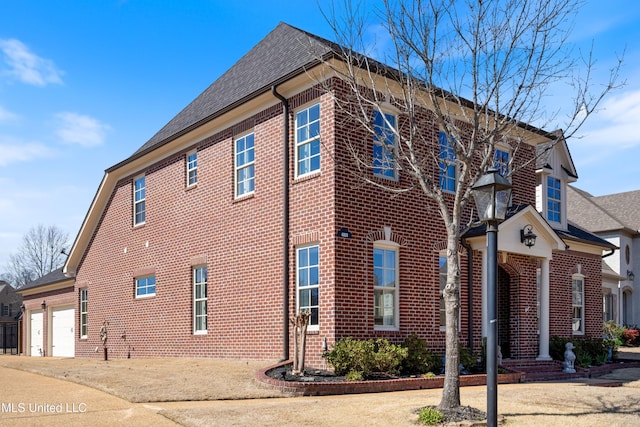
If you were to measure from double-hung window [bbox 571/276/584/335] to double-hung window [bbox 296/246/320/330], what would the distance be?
10572 millimetres

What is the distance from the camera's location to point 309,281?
14812 millimetres

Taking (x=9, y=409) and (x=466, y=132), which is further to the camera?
(x=466, y=132)

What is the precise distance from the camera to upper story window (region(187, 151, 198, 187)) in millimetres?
19520

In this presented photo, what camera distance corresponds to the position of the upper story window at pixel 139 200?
73.5 feet

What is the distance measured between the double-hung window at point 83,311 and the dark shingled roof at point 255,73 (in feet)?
21.6

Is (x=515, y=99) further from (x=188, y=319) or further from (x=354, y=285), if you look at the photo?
(x=188, y=319)

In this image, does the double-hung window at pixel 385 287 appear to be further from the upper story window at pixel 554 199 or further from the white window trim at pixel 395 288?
the upper story window at pixel 554 199

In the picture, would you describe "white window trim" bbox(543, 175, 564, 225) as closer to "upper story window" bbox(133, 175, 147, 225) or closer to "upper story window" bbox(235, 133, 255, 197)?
"upper story window" bbox(235, 133, 255, 197)

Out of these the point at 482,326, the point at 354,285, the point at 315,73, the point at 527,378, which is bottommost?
the point at 527,378

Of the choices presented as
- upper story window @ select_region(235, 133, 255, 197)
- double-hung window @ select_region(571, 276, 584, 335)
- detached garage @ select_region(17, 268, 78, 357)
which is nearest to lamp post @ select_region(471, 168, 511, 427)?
upper story window @ select_region(235, 133, 255, 197)

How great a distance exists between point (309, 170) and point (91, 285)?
14321mm

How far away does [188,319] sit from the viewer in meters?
18.9

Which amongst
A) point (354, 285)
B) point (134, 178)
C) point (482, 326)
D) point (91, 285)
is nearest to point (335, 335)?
point (354, 285)

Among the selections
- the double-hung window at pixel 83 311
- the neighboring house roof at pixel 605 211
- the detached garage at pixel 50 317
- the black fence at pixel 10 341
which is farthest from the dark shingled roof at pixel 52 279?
the neighboring house roof at pixel 605 211
